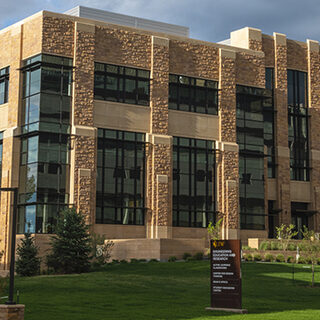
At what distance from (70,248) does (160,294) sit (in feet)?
38.8

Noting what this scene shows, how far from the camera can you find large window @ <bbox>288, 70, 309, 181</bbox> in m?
63.2

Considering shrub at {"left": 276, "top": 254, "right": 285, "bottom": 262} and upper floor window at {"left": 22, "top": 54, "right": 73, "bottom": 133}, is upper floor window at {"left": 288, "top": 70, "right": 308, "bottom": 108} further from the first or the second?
upper floor window at {"left": 22, "top": 54, "right": 73, "bottom": 133}

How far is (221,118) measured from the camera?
56656mm

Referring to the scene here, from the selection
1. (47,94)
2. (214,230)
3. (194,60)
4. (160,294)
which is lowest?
(160,294)

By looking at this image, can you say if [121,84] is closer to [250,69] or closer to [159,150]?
[159,150]

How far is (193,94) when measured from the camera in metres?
56.0

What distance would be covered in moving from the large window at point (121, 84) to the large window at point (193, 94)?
8.21ft

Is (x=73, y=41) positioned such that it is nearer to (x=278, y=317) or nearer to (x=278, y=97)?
(x=278, y=97)

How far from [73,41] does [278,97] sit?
21.3 metres

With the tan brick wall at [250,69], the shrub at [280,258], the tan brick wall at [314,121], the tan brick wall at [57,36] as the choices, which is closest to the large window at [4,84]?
the tan brick wall at [57,36]

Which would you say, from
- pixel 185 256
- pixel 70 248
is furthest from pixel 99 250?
pixel 185 256

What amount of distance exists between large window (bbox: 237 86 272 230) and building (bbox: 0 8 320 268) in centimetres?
10

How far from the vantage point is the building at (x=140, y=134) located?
163 feet

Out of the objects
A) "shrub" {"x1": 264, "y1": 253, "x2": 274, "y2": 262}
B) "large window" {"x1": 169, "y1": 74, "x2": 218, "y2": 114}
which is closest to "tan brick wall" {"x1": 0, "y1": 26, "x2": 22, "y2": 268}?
"large window" {"x1": 169, "y1": 74, "x2": 218, "y2": 114}
